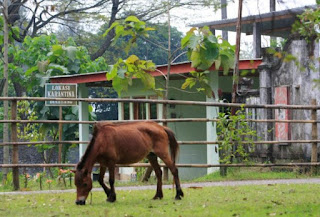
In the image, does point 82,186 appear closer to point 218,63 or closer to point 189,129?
point 218,63

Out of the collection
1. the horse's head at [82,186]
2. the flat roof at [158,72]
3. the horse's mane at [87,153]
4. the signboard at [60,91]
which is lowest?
the horse's head at [82,186]

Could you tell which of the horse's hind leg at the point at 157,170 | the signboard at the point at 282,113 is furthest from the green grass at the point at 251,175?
the horse's hind leg at the point at 157,170

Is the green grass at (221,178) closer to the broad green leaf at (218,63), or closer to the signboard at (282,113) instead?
the signboard at (282,113)

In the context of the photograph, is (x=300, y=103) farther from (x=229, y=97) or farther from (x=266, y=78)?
(x=229, y=97)

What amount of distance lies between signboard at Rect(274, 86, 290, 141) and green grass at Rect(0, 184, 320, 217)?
411 cm

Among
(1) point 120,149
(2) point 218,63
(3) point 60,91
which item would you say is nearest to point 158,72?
(2) point 218,63

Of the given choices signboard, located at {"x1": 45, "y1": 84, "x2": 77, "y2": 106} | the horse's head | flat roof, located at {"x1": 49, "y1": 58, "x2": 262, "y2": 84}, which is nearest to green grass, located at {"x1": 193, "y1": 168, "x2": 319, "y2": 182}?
flat roof, located at {"x1": 49, "y1": 58, "x2": 262, "y2": 84}

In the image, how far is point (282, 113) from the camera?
16438 millimetres

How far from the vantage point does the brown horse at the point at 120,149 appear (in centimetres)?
1009

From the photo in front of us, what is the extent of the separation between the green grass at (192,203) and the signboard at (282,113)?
13.5 feet

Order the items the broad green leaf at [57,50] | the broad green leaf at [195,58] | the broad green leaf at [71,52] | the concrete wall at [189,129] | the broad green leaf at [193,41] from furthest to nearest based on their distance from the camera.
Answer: the broad green leaf at [71,52] < the broad green leaf at [57,50] < the concrete wall at [189,129] < the broad green leaf at [195,58] < the broad green leaf at [193,41]

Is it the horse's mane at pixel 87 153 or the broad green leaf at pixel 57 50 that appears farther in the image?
the broad green leaf at pixel 57 50

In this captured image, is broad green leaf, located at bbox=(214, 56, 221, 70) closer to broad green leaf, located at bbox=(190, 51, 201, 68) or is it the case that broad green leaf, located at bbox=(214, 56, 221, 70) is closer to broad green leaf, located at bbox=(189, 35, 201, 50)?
broad green leaf, located at bbox=(190, 51, 201, 68)

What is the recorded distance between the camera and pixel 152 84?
48.9 feet
